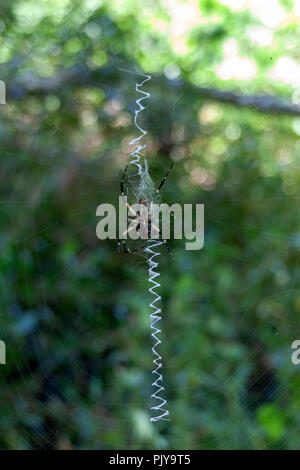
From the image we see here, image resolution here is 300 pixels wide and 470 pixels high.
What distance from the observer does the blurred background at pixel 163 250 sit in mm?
2381

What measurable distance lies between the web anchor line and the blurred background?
0.04 m

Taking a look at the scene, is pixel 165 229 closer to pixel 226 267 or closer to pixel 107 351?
pixel 226 267

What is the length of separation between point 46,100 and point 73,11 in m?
0.53

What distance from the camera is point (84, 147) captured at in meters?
2.77

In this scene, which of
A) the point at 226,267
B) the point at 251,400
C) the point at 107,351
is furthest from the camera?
the point at 226,267

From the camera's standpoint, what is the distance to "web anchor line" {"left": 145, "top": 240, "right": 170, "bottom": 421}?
7.64 feet

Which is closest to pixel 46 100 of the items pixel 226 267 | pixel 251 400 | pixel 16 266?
pixel 16 266

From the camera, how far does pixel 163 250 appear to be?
8.87 ft

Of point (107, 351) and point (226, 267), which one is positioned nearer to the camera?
point (107, 351)

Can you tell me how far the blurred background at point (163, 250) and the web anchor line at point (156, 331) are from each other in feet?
0.13

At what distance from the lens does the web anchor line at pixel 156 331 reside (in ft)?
7.64

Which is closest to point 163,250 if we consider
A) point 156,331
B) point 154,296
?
point 154,296

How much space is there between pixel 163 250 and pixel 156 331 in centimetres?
49

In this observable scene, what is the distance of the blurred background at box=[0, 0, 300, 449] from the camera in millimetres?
2381
